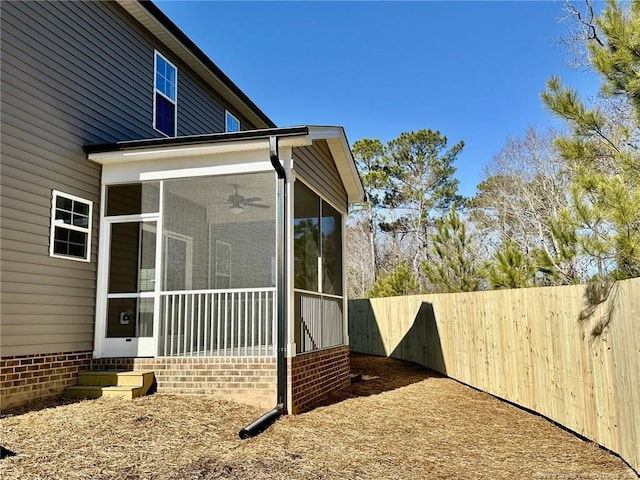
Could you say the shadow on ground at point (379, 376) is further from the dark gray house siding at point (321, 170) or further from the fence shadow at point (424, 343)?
the dark gray house siding at point (321, 170)

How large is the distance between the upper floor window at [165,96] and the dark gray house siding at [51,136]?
2.64 ft

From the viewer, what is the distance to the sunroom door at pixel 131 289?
7.24 meters

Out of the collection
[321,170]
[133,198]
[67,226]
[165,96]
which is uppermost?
[165,96]

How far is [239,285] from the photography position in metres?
7.05

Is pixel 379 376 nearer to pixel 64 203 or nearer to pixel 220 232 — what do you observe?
pixel 220 232

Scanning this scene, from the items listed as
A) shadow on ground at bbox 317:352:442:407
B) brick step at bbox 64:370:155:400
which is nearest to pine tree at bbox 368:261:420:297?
shadow on ground at bbox 317:352:442:407

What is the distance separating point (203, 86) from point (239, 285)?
20.1 ft

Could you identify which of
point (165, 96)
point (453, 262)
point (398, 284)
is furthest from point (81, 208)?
point (398, 284)

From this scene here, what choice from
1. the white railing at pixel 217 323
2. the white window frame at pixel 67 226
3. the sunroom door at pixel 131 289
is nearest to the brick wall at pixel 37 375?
the sunroom door at pixel 131 289

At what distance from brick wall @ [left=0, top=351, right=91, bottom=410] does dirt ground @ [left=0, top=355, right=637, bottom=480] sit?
1.15ft

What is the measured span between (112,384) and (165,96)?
569cm

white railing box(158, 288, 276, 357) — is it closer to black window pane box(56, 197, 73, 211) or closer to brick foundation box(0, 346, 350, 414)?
brick foundation box(0, 346, 350, 414)

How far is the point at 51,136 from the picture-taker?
6.87 m

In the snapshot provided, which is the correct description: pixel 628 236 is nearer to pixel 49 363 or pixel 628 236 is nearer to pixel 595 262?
pixel 595 262
